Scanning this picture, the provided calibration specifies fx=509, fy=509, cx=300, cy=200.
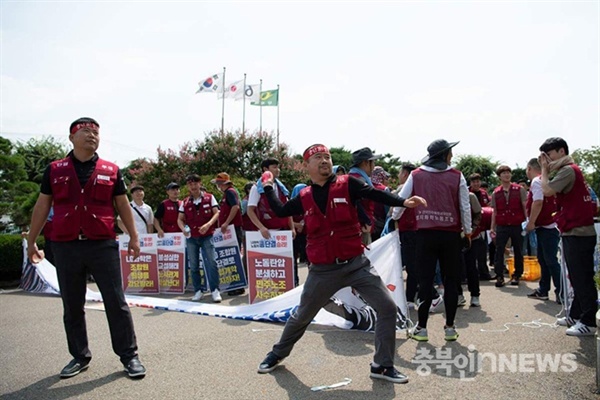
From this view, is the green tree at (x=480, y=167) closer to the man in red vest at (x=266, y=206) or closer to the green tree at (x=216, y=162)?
the green tree at (x=216, y=162)

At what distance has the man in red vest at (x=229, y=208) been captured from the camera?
357 inches

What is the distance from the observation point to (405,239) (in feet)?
24.8

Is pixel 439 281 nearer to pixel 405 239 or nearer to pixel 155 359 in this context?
pixel 405 239

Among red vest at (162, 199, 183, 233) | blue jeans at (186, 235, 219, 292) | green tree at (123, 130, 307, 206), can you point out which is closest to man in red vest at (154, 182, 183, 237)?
red vest at (162, 199, 183, 233)

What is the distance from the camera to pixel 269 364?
447cm

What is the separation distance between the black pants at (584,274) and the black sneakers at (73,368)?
16.7 feet

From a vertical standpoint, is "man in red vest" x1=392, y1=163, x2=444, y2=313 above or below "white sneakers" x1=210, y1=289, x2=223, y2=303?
above

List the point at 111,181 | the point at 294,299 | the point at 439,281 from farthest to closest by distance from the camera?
the point at 439,281 < the point at 294,299 < the point at 111,181

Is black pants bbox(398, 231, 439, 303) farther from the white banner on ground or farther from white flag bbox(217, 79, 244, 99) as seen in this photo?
white flag bbox(217, 79, 244, 99)

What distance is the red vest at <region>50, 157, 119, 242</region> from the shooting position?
14.7ft

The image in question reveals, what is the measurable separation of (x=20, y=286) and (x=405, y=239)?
8563 mm

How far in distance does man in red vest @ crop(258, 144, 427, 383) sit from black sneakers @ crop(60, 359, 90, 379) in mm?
1641


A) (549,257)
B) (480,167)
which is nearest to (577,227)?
(549,257)

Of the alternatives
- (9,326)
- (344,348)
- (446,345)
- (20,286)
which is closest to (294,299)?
(344,348)
